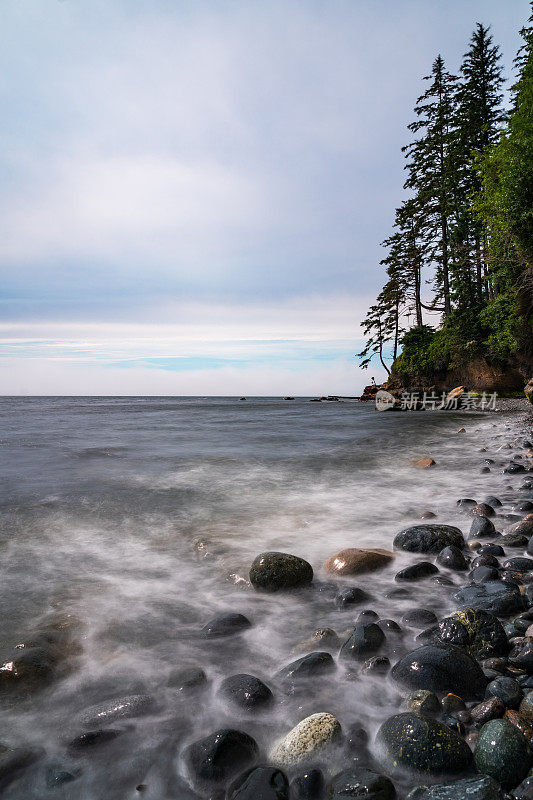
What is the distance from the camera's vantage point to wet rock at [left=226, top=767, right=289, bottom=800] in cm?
162

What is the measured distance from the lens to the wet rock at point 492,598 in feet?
9.26

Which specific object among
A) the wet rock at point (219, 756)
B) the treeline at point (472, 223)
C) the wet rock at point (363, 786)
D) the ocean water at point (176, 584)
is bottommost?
the ocean water at point (176, 584)

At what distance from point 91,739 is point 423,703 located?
1.60 metres

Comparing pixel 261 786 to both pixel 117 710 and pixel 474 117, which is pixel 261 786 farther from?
pixel 474 117

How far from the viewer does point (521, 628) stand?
2.56 m

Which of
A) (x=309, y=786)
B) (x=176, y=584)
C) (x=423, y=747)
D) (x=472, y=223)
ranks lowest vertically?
(x=176, y=584)

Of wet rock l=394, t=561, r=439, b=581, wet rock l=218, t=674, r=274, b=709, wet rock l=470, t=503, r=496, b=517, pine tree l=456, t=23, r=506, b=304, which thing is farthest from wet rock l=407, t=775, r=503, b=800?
pine tree l=456, t=23, r=506, b=304

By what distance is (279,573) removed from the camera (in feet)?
11.7

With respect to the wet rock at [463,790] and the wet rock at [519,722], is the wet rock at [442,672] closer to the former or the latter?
the wet rock at [519,722]

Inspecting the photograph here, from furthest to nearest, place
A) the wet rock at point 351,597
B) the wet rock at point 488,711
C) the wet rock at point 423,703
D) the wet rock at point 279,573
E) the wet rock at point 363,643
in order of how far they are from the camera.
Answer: the wet rock at point 279,573 → the wet rock at point 351,597 → the wet rock at point 363,643 → the wet rock at point 423,703 → the wet rock at point 488,711

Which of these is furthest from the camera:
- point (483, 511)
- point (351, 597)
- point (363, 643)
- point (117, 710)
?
point (483, 511)

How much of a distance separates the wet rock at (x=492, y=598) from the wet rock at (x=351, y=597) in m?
0.67

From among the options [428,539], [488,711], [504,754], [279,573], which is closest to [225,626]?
[279,573]

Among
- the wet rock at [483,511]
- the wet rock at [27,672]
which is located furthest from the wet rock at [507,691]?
the wet rock at [483,511]
